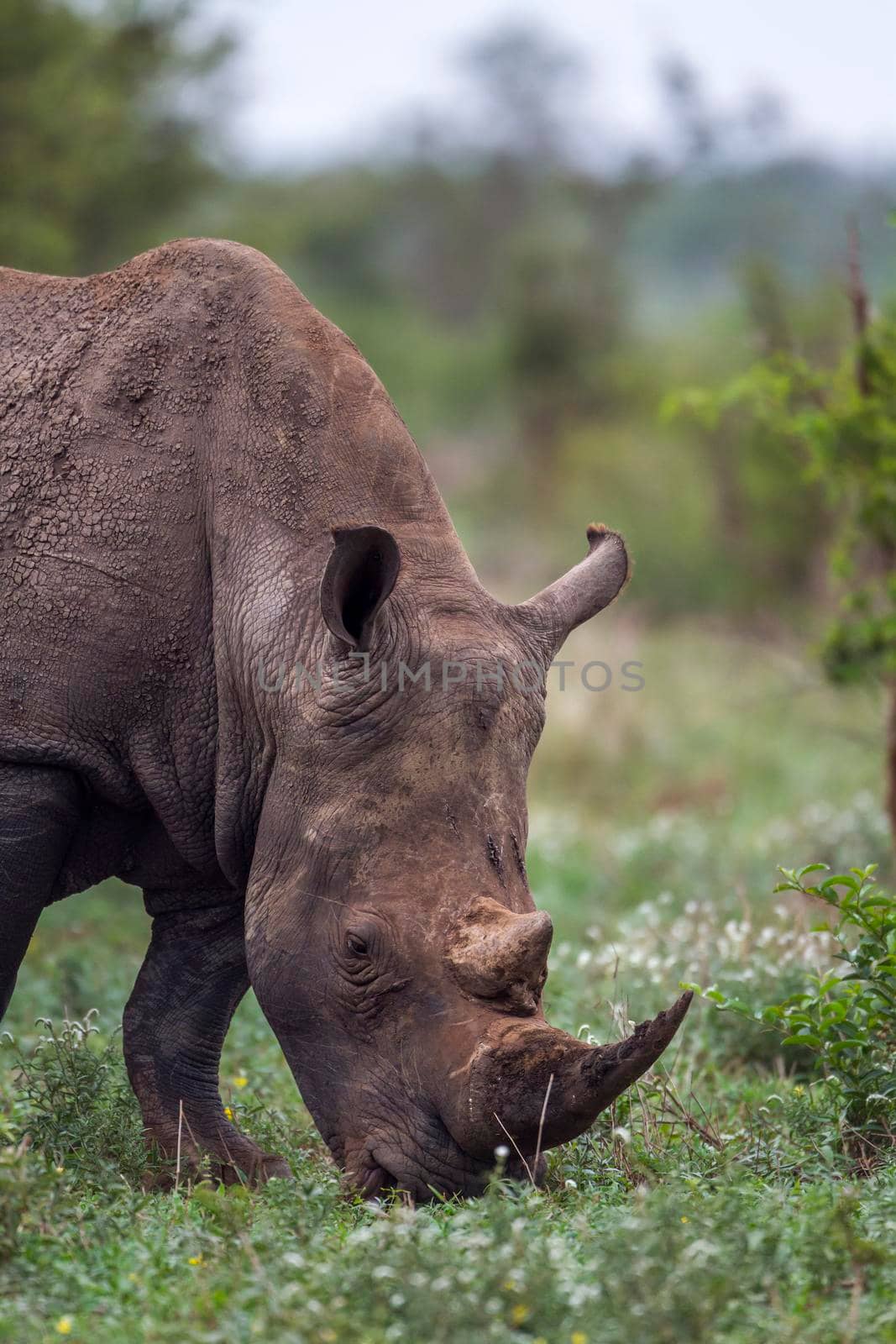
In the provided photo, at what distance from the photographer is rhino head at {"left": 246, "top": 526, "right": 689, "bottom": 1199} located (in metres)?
4.36

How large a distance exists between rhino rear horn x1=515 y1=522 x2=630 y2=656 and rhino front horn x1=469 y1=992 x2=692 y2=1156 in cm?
140

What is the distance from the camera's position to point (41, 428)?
5281 mm

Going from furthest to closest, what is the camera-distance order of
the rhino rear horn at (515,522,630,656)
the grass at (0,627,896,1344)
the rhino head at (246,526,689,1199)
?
the rhino rear horn at (515,522,630,656) → the rhino head at (246,526,689,1199) → the grass at (0,627,896,1344)

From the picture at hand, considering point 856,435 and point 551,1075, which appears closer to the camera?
point 551,1075

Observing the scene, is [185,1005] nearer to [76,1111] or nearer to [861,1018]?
[76,1111]

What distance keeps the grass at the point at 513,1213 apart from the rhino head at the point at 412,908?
0.71 ft

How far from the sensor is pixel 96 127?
609 inches

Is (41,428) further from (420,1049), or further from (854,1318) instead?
(854,1318)

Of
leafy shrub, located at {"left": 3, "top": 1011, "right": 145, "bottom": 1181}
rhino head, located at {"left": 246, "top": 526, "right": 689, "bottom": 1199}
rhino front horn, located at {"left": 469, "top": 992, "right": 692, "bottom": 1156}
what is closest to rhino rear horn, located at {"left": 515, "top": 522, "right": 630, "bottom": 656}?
rhino head, located at {"left": 246, "top": 526, "right": 689, "bottom": 1199}

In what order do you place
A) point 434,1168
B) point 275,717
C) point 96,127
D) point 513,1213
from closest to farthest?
point 513,1213
point 434,1168
point 275,717
point 96,127

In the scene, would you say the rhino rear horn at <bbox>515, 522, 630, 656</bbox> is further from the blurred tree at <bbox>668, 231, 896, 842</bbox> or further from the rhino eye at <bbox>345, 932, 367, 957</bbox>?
the blurred tree at <bbox>668, 231, 896, 842</bbox>

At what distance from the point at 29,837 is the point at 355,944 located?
3.55ft

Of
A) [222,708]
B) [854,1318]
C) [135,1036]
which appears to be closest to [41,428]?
[222,708]

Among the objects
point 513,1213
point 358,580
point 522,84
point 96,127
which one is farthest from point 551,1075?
point 522,84
